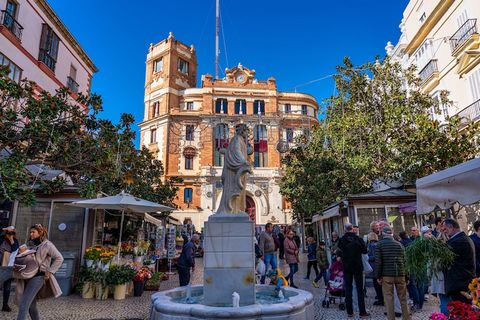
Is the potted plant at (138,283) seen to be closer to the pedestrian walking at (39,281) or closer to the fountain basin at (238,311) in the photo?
the fountain basin at (238,311)

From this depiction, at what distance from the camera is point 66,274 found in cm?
988

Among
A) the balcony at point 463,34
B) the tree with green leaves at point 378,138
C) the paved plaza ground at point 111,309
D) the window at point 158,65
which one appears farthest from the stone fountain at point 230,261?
the window at point 158,65

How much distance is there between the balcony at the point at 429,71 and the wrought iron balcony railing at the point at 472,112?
11.2 ft

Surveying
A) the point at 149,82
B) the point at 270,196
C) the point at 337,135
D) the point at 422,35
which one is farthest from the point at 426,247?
the point at 149,82

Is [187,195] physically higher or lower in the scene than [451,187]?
higher

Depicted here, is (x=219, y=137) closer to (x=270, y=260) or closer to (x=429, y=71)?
(x=429, y=71)

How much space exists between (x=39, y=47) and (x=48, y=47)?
637mm

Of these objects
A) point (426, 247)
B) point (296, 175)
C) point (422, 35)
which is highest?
point (422, 35)

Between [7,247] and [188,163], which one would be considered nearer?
[7,247]

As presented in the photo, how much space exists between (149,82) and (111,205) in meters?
31.2

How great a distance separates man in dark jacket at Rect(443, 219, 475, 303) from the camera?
459cm

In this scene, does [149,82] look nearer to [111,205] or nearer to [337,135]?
[337,135]

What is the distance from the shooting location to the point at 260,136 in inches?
1438

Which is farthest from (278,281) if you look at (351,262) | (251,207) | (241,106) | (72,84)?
(241,106)
